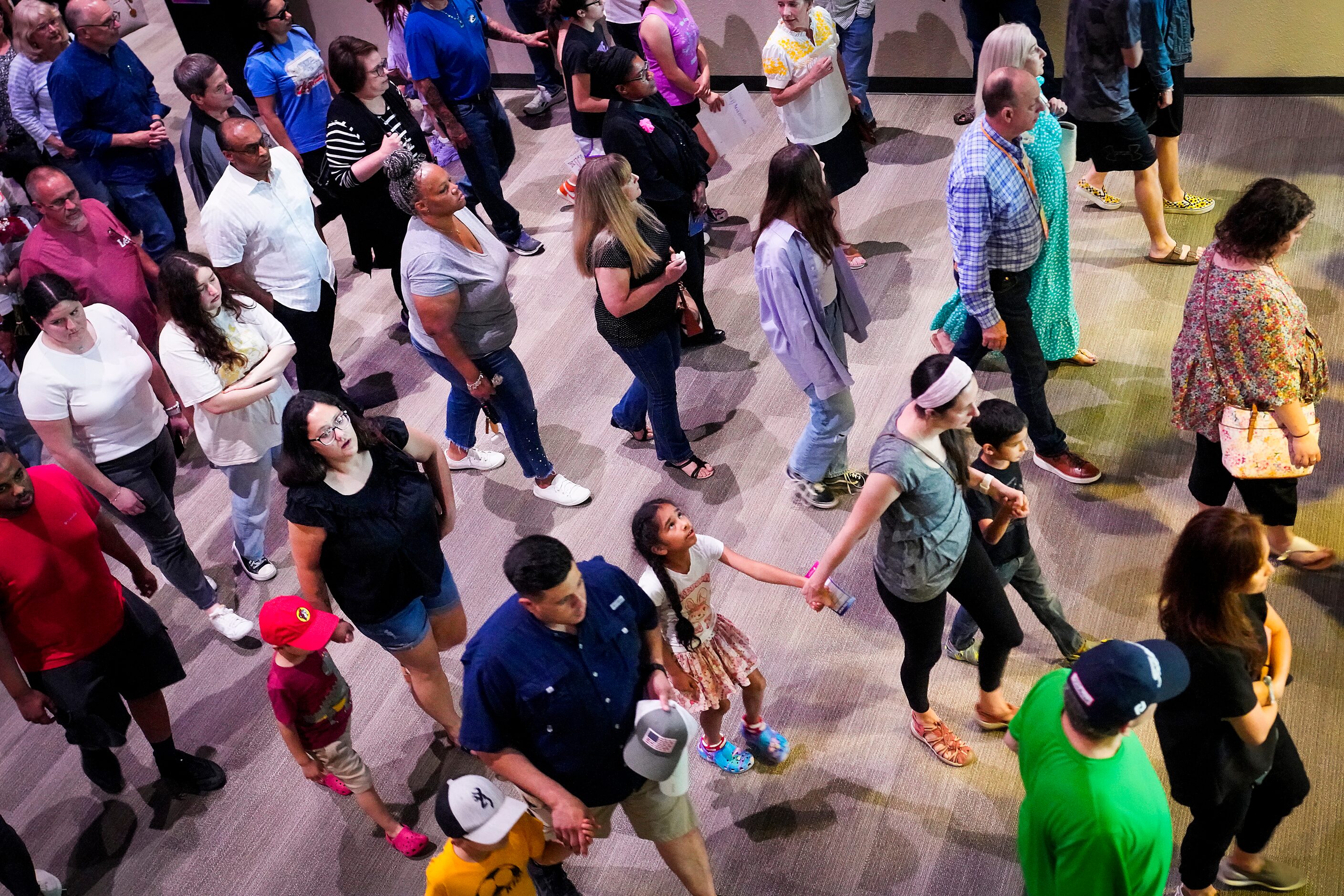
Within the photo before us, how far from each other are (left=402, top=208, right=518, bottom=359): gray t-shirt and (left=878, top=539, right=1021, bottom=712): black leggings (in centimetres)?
183

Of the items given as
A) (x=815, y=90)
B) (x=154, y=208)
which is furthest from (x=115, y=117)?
(x=815, y=90)

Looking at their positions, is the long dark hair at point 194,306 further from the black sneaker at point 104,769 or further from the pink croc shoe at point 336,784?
the pink croc shoe at point 336,784

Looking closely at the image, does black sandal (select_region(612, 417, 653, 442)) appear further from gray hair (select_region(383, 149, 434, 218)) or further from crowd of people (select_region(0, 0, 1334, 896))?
gray hair (select_region(383, 149, 434, 218))

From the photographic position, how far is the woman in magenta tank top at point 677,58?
5.32m

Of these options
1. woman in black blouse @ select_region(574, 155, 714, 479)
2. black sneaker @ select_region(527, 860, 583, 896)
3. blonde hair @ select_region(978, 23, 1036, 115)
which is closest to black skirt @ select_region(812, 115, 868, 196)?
blonde hair @ select_region(978, 23, 1036, 115)

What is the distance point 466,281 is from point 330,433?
1.16m

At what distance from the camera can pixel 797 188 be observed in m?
3.69

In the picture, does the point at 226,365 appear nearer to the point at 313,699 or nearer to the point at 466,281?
the point at 466,281

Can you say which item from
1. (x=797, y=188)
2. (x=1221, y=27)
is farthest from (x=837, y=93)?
(x=1221, y=27)

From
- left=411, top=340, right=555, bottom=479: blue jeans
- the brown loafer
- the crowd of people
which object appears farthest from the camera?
left=411, top=340, right=555, bottom=479: blue jeans

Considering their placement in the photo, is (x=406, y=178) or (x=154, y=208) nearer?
(x=406, y=178)

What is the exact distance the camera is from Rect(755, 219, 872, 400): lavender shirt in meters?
3.76

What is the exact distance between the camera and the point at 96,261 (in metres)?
4.47

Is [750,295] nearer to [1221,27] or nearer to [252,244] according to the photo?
[252,244]
